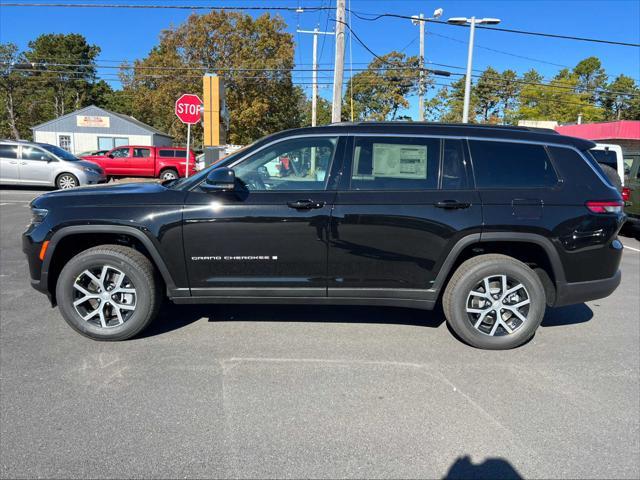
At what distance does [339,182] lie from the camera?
146 inches

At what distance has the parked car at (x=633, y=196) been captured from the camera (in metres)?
9.71

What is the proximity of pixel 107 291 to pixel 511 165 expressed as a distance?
3615mm

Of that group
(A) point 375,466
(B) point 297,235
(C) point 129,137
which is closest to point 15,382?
(B) point 297,235

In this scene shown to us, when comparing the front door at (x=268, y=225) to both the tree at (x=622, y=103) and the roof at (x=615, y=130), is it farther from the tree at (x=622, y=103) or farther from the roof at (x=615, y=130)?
the tree at (x=622, y=103)

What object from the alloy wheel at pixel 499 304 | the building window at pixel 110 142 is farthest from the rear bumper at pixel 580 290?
the building window at pixel 110 142

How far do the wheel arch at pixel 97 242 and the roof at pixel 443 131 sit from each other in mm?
1396

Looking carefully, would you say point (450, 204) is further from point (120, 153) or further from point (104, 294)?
point (120, 153)

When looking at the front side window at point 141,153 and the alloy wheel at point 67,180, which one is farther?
the front side window at point 141,153

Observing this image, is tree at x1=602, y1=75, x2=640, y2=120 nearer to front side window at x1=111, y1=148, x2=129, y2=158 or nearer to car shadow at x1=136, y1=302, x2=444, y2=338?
front side window at x1=111, y1=148, x2=129, y2=158

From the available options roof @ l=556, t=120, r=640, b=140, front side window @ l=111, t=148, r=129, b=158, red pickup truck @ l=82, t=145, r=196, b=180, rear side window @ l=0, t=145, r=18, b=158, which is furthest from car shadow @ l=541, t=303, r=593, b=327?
roof @ l=556, t=120, r=640, b=140

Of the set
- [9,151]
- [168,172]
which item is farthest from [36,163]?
[168,172]

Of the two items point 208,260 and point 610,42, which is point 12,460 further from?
point 610,42

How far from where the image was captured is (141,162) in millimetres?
21672

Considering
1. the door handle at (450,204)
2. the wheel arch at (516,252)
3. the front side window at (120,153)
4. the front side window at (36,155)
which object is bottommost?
the wheel arch at (516,252)
